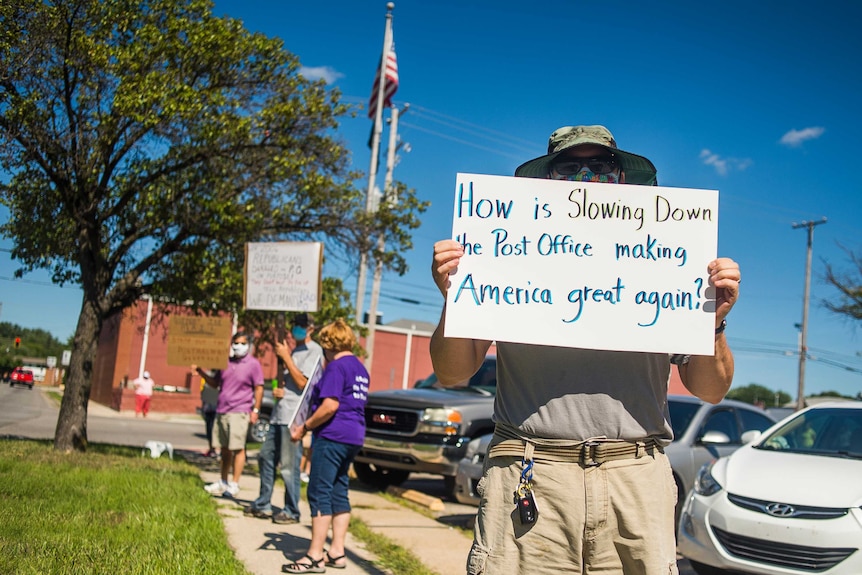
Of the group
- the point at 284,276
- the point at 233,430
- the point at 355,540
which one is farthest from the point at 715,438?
the point at 233,430

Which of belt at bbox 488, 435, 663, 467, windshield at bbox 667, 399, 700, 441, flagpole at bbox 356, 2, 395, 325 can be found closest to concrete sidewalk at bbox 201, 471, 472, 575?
windshield at bbox 667, 399, 700, 441

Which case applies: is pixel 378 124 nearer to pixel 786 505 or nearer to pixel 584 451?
pixel 786 505

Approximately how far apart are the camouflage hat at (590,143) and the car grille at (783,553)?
10.9 feet

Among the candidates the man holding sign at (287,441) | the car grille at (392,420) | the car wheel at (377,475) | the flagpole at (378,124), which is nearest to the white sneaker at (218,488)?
the man holding sign at (287,441)

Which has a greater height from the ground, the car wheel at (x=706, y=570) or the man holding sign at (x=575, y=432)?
the man holding sign at (x=575, y=432)

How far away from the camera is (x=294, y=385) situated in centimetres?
734

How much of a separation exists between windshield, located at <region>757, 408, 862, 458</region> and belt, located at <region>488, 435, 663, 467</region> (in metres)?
4.41

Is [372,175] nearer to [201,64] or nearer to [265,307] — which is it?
[201,64]

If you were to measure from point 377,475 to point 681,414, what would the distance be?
14.3ft

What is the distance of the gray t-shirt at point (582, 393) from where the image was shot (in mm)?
2479

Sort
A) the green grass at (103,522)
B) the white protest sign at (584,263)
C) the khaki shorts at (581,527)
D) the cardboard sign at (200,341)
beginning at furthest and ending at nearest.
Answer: the cardboard sign at (200,341) → the green grass at (103,522) → the white protest sign at (584,263) → the khaki shorts at (581,527)

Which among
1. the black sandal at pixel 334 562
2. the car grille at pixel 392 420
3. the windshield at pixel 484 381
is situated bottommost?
the black sandal at pixel 334 562

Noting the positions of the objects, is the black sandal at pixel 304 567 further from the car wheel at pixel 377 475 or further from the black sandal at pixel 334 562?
the car wheel at pixel 377 475

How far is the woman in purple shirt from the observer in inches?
211
